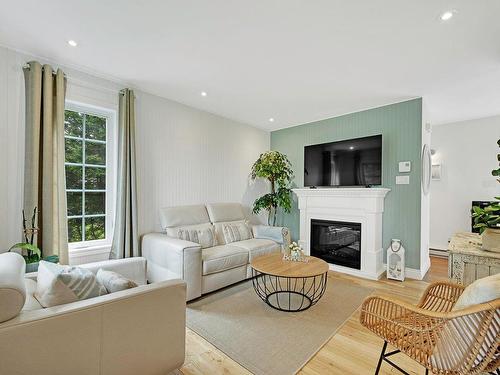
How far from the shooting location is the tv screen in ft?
11.7

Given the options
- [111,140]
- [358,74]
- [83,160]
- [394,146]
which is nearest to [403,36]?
[358,74]

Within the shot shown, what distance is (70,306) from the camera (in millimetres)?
1148

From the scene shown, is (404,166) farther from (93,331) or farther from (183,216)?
(93,331)

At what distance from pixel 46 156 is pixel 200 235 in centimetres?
181

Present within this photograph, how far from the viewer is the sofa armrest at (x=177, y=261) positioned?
8.23 feet

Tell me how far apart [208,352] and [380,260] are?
278cm

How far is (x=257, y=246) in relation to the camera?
10.8 feet

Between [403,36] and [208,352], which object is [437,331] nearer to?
[208,352]

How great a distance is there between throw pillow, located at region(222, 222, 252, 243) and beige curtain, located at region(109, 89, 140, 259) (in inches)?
46.8

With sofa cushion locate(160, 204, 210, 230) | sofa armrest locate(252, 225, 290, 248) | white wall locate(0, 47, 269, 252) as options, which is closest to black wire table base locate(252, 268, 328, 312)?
sofa armrest locate(252, 225, 290, 248)

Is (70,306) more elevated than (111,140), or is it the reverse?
(111,140)

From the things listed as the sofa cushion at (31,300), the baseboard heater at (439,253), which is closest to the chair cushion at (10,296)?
the sofa cushion at (31,300)

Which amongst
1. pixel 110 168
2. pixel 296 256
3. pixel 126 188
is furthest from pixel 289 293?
pixel 110 168

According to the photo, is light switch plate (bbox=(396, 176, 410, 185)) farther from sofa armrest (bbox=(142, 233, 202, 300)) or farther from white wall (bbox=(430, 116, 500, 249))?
sofa armrest (bbox=(142, 233, 202, 300))
